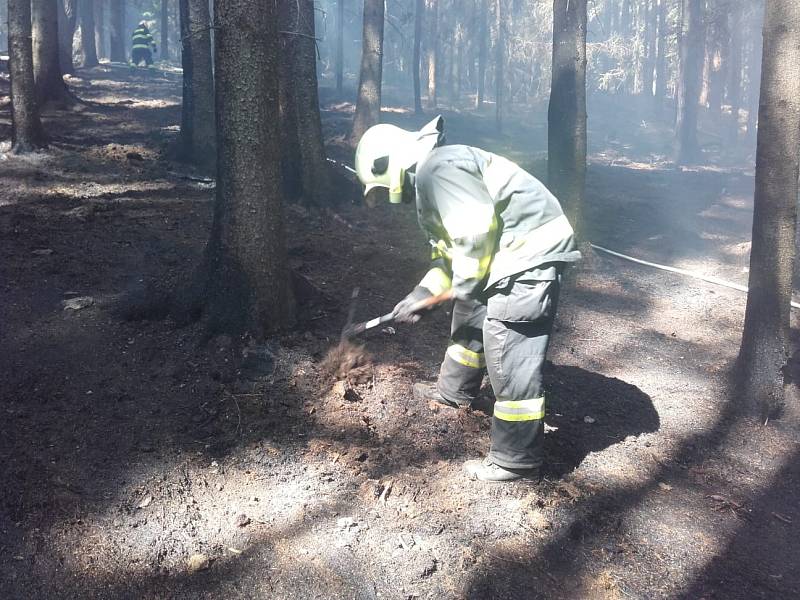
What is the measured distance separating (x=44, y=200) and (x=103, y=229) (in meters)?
1.21

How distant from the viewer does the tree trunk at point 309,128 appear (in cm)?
872

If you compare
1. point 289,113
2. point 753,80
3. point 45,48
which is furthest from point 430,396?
point 753,80

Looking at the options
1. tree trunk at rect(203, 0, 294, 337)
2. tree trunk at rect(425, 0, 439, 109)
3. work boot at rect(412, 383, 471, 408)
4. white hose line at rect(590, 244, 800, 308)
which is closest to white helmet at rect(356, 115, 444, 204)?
tree trunk at rect(203, 0, 294, 337)

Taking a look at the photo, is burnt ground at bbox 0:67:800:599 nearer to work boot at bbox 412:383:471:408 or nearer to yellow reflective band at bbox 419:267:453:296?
work boot at bbox 412:383:471:408

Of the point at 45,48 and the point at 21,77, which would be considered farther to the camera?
the point at 45,48

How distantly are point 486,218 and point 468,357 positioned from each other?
1310 millimetres

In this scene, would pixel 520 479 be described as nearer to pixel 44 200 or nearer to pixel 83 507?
pixel 83 507

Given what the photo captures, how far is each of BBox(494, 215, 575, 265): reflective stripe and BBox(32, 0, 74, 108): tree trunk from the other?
1113 centimetres

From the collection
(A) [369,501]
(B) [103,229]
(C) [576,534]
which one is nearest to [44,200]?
(B) [103,229]

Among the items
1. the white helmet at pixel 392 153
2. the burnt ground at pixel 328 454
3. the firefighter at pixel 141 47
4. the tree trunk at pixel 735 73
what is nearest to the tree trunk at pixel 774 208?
the burnt ground at pixel 328 454

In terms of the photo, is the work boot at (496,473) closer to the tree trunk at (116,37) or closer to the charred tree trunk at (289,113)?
the charred tree trunk at (289,113)

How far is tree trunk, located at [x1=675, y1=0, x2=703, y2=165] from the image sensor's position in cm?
2433

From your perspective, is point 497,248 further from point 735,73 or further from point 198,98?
point 735,73

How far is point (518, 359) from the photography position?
377 cm
